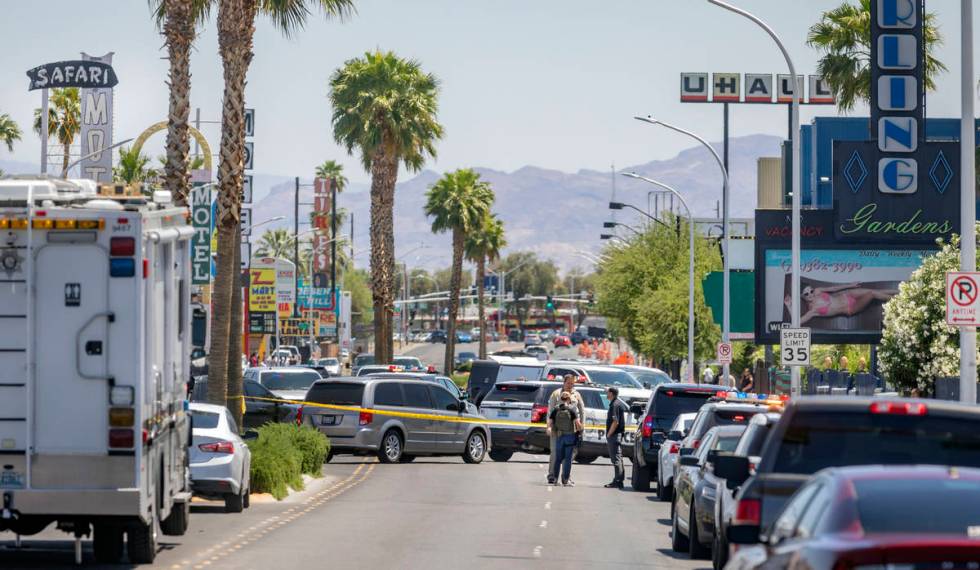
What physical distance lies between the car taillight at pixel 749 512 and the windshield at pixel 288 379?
2984 cm

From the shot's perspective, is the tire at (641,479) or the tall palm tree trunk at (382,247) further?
the tall palm tree trunk at (382,247)

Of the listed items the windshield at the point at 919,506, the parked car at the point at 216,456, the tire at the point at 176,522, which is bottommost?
the tire at the point at 176,522

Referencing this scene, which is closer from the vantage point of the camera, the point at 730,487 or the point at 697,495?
the point at 730,487

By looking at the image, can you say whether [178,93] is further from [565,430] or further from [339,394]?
Result: [565,430]

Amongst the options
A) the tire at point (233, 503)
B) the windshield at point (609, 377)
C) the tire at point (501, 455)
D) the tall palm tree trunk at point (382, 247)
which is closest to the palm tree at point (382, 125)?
the tall palm tree trunk at point (382, 247)

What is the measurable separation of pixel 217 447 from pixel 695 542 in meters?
7.01

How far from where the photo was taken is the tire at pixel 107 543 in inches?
596

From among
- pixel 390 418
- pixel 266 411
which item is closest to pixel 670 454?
pixel 390 418

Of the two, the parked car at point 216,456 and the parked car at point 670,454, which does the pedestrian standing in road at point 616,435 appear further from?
the parked car at point 216,456

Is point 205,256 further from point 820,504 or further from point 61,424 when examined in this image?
point 820,504

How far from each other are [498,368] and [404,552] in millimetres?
31382

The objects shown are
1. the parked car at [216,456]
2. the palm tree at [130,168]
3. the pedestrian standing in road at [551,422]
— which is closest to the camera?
the parked car at [216,456]

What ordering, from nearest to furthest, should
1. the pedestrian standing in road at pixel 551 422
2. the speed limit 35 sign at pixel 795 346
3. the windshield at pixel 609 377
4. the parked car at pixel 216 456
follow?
the parked car at pixel 216 456
the pedestrian standing in road at pixel 551 422
the speed limit 35 sign at pixel 795 346
the windshield at pixel 609 377

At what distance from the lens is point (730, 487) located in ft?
44.9
